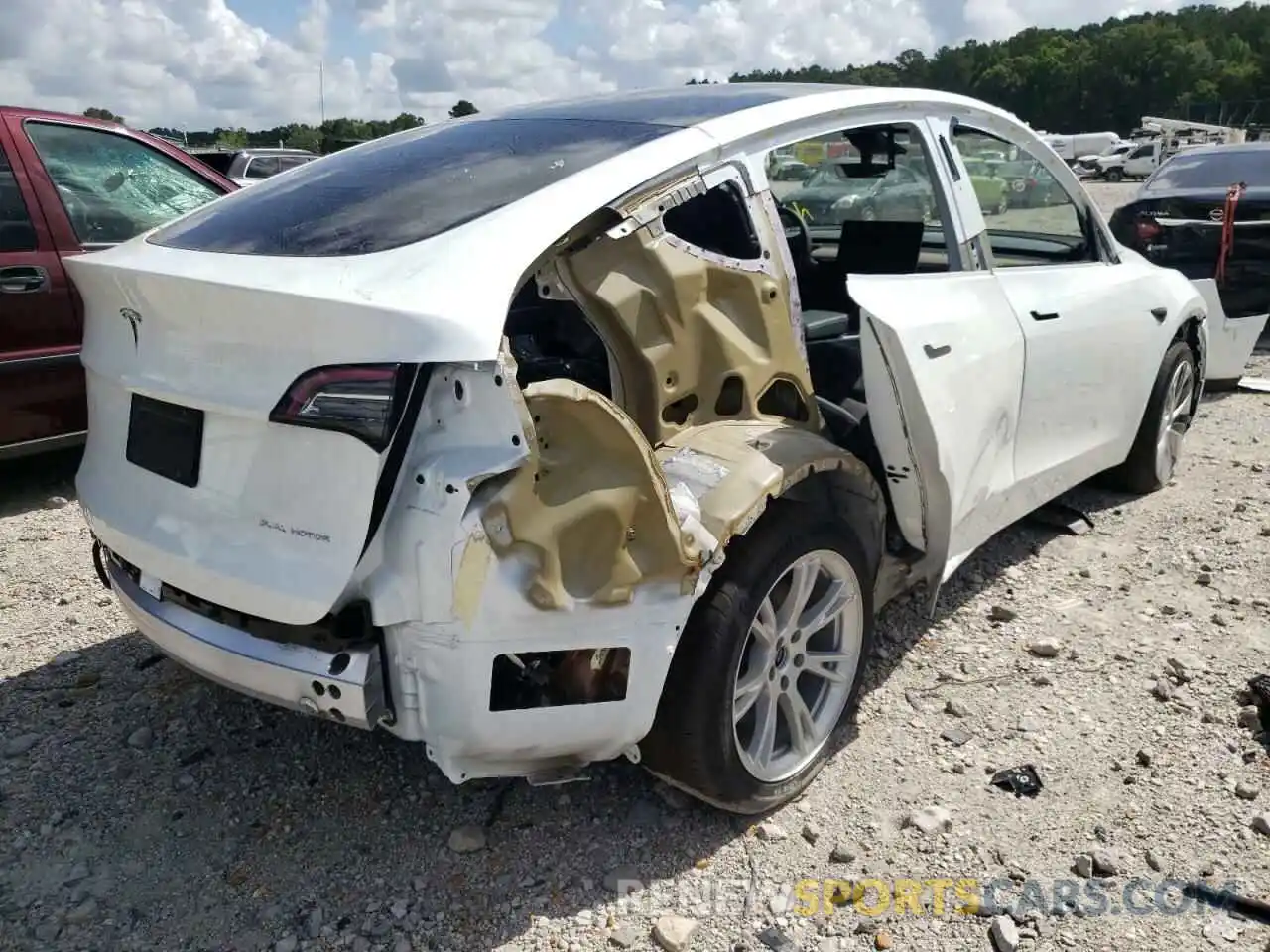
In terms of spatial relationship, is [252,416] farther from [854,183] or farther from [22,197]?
[22,197]

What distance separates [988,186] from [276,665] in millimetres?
2798

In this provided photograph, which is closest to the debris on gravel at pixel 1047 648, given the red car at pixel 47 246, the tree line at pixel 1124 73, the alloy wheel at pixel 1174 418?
the alloy wheel at pixel 1174 418

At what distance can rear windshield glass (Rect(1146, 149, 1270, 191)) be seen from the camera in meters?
8.37

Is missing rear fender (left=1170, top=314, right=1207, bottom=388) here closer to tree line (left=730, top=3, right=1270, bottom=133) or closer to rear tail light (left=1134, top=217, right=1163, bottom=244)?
rear tail light (left=1134, top=217, right=1163, bottom=244)

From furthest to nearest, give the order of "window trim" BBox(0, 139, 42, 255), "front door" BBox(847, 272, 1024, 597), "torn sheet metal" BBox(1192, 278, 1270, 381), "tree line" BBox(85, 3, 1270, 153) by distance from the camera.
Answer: "tree line" BBox(85, 3, 1270, 153), "torn sheet metal" BBox(1192, 278, 1270, 381), "window trim" BBox(0, 139, 42, 255), "front door" BBox(847, 272, 1024, 597)

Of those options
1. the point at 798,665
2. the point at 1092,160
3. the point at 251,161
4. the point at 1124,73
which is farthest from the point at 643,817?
the point at 1124,73

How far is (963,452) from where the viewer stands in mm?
3098

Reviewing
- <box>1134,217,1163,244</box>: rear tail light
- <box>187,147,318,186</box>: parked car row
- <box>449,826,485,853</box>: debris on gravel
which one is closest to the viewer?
<box>449,826,485,853</box>: debris on gravel

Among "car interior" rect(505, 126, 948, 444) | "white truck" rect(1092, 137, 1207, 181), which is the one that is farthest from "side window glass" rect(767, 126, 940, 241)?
"white truck" rect(1092, 137, 1207, 181)

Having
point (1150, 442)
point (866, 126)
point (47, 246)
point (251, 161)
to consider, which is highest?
point (251, 161)

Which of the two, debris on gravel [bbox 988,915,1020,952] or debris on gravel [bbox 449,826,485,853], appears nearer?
debris on gravel [bbox 988,915,1020,952]

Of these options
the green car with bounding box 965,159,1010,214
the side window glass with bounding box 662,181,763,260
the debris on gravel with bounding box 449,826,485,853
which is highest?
the green car with bounding box 965,159,1010,214

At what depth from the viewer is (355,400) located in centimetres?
201

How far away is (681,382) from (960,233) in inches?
55.5
